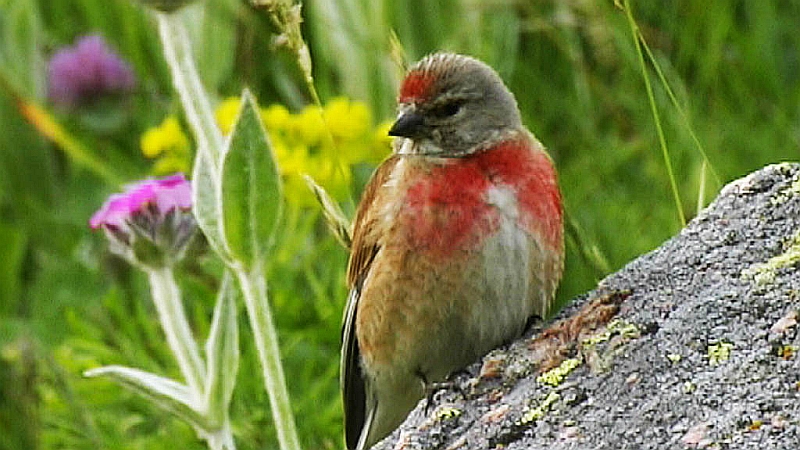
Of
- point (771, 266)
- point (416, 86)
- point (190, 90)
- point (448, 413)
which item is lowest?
point (448, 413)

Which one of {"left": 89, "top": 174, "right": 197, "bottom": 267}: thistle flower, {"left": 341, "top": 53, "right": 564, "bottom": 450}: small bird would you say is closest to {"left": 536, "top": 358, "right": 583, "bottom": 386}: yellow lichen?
{"left": 341, "top": 53, "right": 564, "bottom": 450}: small bird

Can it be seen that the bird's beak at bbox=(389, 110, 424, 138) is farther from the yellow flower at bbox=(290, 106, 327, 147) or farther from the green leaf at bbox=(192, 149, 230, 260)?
the yellow flower at bbox=(290, 106, 327, 147)

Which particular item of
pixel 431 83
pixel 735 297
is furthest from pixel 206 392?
pixel 735 297

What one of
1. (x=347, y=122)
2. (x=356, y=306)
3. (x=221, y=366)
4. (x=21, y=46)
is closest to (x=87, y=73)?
A: (x=21, y=46)

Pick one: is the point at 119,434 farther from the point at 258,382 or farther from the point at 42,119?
the point at 42,119

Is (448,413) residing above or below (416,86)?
below

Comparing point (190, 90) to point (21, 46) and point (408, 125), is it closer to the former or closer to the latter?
point (408, 125)

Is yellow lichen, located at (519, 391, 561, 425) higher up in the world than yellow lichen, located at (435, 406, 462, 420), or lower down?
higher up
